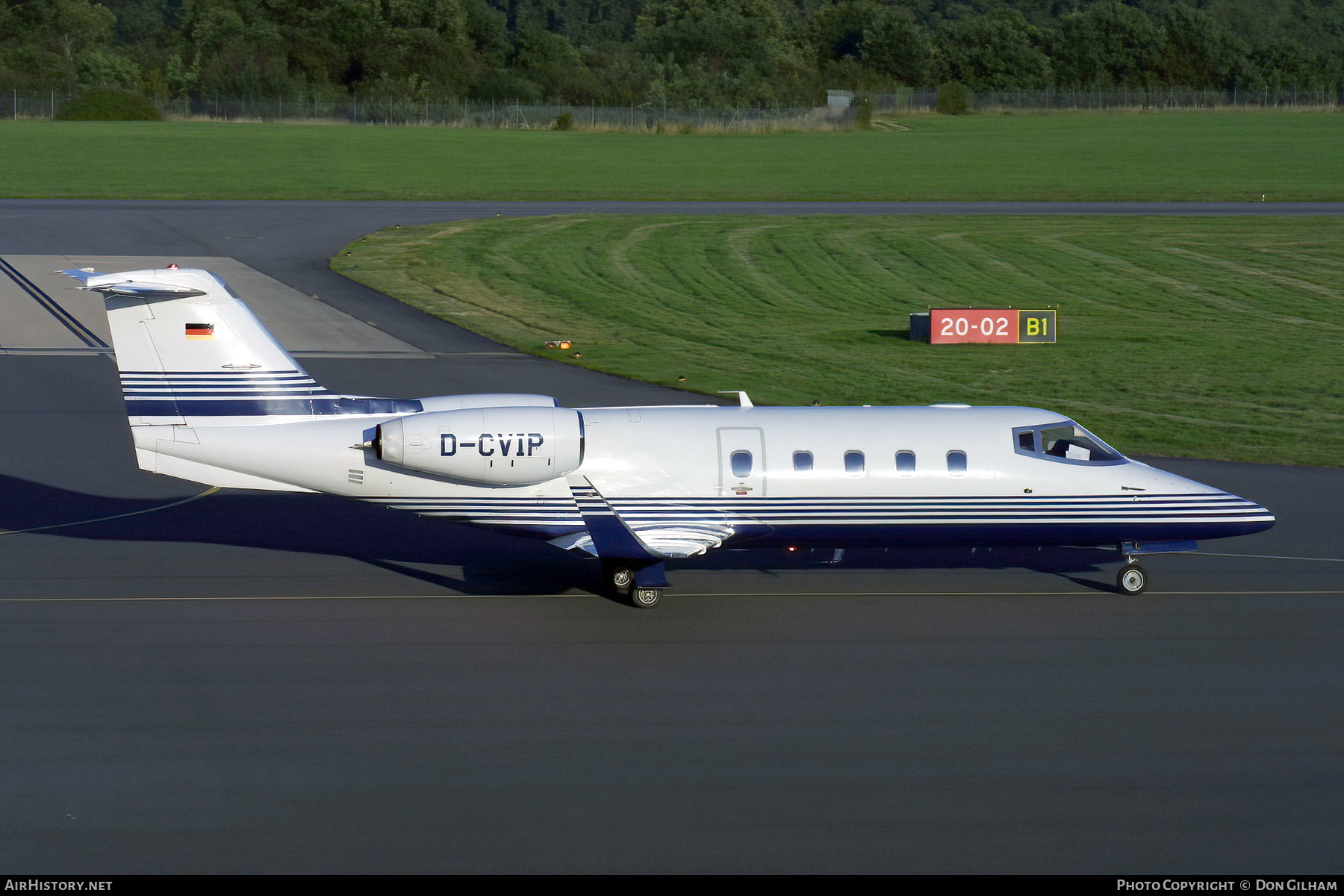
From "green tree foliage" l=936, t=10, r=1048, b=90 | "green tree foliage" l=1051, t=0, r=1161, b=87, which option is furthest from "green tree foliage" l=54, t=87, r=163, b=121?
"green tree foliage" l=1051, t=0, r=1161, b=87

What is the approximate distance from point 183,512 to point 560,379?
1315 cm

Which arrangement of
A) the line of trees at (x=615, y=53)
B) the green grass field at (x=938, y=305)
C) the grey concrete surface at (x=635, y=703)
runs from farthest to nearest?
the line of trees at (x=615, y=53), the green grass field at (x=938, y=305), the grey concrete surface at (x=635, y=703)

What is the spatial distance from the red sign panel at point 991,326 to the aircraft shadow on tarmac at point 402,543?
62.2 ft

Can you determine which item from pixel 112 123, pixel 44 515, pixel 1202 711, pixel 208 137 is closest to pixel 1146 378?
pixel 1202 711

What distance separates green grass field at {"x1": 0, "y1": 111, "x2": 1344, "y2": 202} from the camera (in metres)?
79.2

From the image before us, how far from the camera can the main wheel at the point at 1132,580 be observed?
2053cm

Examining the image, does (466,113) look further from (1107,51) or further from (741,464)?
(741,464)

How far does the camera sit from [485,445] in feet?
62.2

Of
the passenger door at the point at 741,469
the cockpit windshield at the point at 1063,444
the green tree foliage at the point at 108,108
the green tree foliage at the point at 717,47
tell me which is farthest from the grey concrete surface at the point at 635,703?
the green tree foliage at the point at 717,47

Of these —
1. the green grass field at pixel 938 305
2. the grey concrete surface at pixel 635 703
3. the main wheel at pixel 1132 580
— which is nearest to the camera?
the grey concrete surface at pixel 635 703

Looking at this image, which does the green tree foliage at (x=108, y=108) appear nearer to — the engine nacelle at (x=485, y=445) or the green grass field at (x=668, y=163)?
the green grass field at (x=668, y=163)

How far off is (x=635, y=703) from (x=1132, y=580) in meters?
8.66

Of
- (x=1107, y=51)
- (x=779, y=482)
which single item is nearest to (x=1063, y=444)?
(x=779, y=482)

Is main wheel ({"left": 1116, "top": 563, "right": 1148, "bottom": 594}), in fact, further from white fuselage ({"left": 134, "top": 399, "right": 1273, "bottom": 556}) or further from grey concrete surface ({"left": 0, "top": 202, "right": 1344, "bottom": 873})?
white fuselage ({"left": 134, "top": 399, "right": 1273, "bottom": 556})
